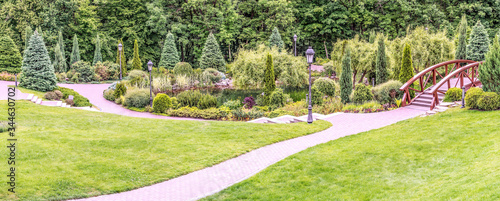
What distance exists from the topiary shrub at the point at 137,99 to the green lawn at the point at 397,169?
520 inches

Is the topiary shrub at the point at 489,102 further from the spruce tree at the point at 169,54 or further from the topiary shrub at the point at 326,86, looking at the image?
the spruce tree at the point at 169,54

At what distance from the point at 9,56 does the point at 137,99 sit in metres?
18.2

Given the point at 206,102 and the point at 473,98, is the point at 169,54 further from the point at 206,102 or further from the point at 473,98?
the point at 473,98

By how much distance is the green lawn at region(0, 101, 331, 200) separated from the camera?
962 cm

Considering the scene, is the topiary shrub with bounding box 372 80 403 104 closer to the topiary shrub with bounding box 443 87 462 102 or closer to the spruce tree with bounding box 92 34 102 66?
the topiary shrub with bounding box 443 87 462 102

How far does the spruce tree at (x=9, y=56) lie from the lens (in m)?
34.5

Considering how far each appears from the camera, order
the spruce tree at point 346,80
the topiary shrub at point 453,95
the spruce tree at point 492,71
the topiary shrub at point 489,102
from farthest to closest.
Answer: the spruce tree at point 346,80
the topiary shrub at point 453,95
the spruce tree at point 492,71
the topiary shrub at point 489,102

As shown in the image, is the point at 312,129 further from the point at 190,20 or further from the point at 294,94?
the point at 190,20

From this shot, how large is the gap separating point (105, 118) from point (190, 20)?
28.5 metres

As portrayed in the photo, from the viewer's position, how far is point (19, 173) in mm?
9766

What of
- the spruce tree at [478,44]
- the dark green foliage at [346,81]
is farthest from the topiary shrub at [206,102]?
the spruce tree at [478,44]

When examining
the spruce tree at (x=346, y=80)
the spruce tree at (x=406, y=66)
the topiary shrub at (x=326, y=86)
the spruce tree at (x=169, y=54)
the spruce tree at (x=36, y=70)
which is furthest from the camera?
the spruce tree at (x=169, y=54)

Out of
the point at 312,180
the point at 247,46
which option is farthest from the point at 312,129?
the point at 247,46

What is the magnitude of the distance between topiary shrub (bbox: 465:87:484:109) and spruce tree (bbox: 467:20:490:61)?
12.9 meters
